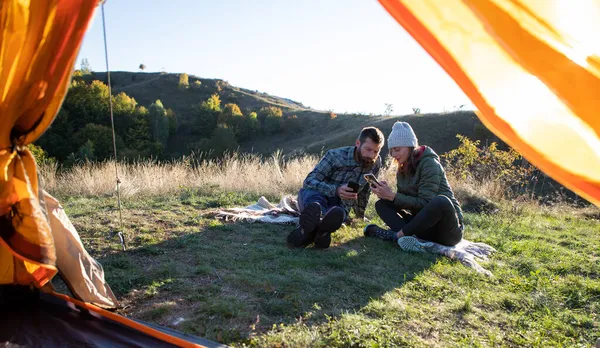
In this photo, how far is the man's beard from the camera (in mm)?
3693

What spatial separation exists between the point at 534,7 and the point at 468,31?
0.17m

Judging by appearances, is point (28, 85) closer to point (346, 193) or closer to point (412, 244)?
point (346, 193)

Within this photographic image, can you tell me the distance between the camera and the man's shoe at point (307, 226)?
319cm

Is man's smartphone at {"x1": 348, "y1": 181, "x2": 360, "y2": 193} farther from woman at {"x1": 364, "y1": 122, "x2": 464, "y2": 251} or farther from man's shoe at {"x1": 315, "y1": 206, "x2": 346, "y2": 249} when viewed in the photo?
man's shoe at {"x1": 315, "y1": 206, "x2": 346, "y2": 249}

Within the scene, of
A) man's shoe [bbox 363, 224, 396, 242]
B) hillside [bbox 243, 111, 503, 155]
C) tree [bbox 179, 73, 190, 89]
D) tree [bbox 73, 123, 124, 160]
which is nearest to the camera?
man's shoe [bbox 363, 224, 396, 242]

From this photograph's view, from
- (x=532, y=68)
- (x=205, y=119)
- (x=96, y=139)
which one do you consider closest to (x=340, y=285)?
(x=532, y=68)

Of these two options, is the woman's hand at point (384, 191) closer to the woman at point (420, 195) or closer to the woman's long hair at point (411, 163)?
the woman at point (420, 195)

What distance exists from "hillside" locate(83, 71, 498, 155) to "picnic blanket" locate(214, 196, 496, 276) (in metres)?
21.0

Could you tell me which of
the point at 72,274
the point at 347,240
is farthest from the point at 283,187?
the point at 72,274

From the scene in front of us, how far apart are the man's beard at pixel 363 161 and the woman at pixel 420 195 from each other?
0.28 meters

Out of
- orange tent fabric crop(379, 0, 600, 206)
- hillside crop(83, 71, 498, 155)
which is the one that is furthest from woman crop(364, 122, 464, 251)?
hillside crop(83, 71, 498, 155)

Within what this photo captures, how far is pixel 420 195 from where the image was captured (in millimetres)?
3424

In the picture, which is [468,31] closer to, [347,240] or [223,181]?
[347,240]

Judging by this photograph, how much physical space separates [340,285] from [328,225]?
0.70m
